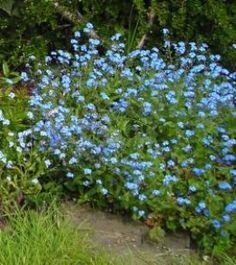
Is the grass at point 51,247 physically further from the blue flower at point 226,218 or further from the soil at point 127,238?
the blue flower at point 226,218

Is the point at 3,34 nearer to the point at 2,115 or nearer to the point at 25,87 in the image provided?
the point at 25,87

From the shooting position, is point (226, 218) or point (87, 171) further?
point (87, 171)

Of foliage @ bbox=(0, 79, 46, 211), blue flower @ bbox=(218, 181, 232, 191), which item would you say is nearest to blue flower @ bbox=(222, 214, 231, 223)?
blue flower @ bbox=(218, 181, 232, 191)

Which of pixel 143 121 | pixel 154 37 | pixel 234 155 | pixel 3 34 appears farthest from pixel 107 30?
pixel 234 155

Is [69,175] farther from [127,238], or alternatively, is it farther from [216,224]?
[216,224]

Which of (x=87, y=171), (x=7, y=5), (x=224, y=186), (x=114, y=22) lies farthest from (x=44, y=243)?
(x=114, y=22)

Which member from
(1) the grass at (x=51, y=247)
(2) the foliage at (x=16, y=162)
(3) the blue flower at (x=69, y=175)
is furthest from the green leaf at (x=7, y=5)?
(1) the grass at (x=51, y=247)
